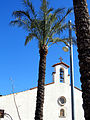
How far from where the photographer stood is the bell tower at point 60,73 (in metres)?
24.0

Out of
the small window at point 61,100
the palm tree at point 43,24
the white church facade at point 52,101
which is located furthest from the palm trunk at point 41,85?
the small window at point 61,100

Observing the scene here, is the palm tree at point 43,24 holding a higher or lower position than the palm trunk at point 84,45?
higher

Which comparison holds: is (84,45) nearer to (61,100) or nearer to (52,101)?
(52,101)

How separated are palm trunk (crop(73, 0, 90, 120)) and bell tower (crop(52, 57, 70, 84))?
17818mm

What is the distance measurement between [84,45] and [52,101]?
59.6ft

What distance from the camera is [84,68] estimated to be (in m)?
5.12

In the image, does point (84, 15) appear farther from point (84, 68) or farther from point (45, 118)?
point (45, 118)

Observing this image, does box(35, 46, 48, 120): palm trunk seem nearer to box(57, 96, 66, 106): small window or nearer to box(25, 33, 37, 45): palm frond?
box(25, 33, 37, 45): palm frond

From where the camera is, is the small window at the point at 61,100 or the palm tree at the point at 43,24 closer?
the palm tree at the point at 43,24

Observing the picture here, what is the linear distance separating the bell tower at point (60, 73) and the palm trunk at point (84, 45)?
58.5 ft

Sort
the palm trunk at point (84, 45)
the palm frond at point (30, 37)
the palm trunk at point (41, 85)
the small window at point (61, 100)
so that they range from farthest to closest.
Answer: the small window at point (61, 100) → the palm frond at point (30, 37) → the palm trunk at point (41, 85) → the palm trunk at point (84, 45)

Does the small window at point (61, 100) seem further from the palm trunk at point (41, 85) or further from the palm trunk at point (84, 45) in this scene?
the palm trunk at point (84, 45)

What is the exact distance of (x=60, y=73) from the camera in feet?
79.5

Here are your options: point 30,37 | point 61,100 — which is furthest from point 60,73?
point 30,37
